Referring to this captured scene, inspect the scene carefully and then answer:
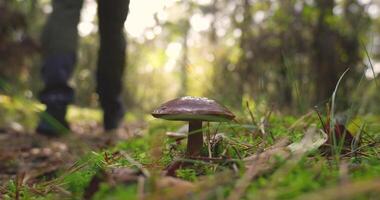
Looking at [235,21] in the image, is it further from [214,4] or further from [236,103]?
[214,4]

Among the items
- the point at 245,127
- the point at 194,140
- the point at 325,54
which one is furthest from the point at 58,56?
the point at 325,54

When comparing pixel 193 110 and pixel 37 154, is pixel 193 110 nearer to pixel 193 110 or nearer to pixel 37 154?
pixel 193 110

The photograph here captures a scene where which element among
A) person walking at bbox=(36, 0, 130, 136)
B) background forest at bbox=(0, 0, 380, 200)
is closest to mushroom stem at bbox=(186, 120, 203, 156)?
background forest at bbox=(0, 0, 380, 200)

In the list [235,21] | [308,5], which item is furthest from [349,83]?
[235,21]

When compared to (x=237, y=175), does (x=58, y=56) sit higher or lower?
higher

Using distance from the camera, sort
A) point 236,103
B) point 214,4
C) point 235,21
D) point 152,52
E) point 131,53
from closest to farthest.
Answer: point 236,103
point 235,21
point 214,4
point 131,53
point 152,52

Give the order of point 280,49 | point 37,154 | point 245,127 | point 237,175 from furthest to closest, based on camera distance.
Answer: point 280,49 → point 37,154 → point 245,127 → point 237,175

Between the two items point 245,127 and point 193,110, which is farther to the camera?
point 245,127
